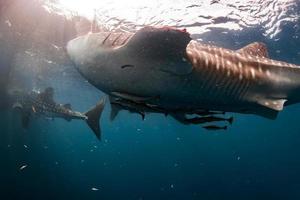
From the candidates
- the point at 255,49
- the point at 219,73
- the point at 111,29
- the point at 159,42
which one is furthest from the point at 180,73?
the point at 111,29

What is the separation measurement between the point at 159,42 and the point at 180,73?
0.44 metres

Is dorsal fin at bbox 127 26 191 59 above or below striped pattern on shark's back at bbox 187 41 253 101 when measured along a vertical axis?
above

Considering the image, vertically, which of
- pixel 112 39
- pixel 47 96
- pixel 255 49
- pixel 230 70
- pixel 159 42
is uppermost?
pixel 159 42

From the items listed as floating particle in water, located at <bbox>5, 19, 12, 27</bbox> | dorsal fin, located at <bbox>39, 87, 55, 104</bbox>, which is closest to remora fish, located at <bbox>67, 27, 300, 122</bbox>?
dorsal fin, located at <bbox>39, 87, 55, 104</bbox>

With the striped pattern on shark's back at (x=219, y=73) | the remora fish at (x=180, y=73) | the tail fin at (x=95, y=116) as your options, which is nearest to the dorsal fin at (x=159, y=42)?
the remora fish at (x=180, y=73)

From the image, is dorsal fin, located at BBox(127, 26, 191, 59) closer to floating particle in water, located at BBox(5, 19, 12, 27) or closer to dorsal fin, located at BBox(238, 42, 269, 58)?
dorsal fin, located at BBox(238, 42, 269, 58)

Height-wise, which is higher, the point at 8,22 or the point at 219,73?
the point at 219,73

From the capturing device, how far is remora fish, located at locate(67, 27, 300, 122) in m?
3.79

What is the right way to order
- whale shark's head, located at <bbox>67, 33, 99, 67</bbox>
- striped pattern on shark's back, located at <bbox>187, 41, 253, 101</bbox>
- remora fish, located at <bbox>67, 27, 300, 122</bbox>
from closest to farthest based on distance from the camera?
remora fish, located at <bbox>67, 27, 300, 122</bbox> → striped pattern on shark's back, located at <bbox>187, 41, 253, 101</bbox> → whale shark's head, located at <bbox>67, 33, 99, 67</bbox>

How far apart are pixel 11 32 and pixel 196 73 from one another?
56.3ft

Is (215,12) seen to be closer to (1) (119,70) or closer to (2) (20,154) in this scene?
(1) (119,70)

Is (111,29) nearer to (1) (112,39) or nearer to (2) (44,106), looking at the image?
(2) (44,106)

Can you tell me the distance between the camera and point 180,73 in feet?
12.5

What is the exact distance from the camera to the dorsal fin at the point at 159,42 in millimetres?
3553
